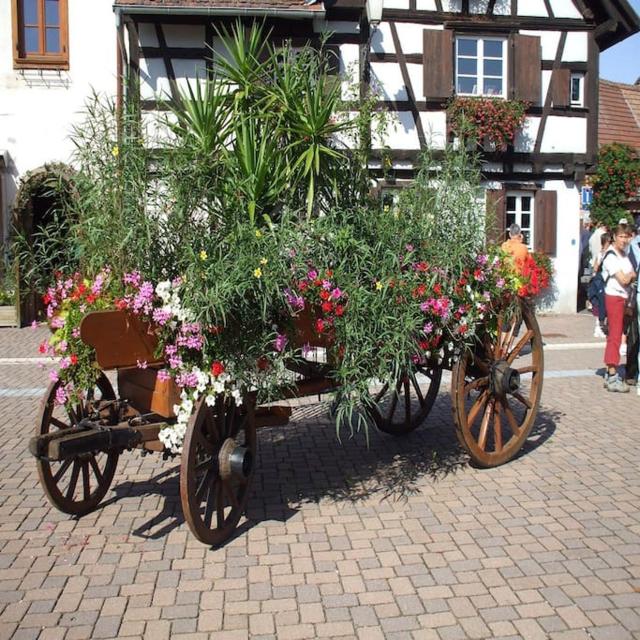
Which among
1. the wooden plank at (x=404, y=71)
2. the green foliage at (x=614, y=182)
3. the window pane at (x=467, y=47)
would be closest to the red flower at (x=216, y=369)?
the wooden plank at (x=404, y=71)

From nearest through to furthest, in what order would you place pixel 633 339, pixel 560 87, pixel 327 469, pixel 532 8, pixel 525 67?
1. pixel 327 469
2. pixel 633 339
3. pixel 525 67
4. pixel 532 8
5. pixel 560 87

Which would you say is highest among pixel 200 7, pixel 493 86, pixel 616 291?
pixel 200 7

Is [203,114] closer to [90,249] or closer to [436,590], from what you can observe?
[90,249]

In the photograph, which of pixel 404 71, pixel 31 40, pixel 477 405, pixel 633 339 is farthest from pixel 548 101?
pixel 477 405

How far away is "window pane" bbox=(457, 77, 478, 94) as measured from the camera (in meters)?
14.5

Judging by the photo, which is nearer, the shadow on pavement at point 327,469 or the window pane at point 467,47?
the shadow on pavement at point 327,469

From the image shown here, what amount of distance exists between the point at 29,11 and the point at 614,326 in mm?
11724

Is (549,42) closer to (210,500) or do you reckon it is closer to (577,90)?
(577,90)

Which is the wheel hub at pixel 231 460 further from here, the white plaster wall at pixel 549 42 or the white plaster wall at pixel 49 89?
→ the white plaster wall at pixel 549 42

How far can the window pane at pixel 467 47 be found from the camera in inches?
569

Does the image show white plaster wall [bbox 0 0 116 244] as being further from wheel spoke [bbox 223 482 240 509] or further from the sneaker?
wheel spoke [bbox 223 482 240 509]

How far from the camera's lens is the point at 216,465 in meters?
3.70

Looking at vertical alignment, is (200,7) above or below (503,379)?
above

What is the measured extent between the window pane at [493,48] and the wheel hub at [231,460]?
1280 cm
